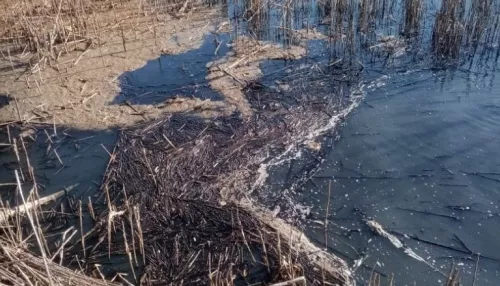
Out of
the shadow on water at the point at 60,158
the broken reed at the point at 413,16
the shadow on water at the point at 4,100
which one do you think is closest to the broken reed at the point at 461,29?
the broken reed at the point at 413,16

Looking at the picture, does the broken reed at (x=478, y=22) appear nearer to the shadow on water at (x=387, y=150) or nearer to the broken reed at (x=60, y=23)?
the shadow on water at (x=387, y=150)

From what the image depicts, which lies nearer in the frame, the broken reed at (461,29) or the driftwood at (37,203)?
the driftwood at (37,203)

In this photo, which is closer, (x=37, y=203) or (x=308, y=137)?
(x=37, y=203)

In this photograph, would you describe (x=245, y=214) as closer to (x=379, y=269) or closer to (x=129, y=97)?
(x=379, y=269)

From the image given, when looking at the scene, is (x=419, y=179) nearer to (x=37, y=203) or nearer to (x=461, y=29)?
(x=461, y=29)

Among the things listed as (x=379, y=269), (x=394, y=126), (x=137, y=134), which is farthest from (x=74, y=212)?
(x=394, y=126)

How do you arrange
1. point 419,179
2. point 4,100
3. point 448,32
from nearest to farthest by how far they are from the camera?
point 419,179, point 4,100, point 448,32

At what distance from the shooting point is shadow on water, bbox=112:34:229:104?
8719mm

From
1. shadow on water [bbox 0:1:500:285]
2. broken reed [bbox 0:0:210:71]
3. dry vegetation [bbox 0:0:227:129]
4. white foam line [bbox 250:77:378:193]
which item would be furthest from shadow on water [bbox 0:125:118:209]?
broken reed [bbox 0:0:210:71]

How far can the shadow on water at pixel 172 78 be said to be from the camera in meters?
8.72

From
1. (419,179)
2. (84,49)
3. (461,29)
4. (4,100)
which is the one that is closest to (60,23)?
(84,49)

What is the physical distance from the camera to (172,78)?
932cm

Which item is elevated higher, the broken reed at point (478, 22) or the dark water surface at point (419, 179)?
the broken reed at point (478, 22)

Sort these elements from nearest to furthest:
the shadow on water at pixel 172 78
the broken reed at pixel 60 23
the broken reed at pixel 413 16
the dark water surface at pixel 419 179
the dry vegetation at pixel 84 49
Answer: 1. the dark water surface at pixel 419 179
2. the dry vegetation at pixel 84 49
3. the shadow on water at pixel 172 78
4. the broken reed at pixel 60 23
5. the broken reed at pixel 413 16
